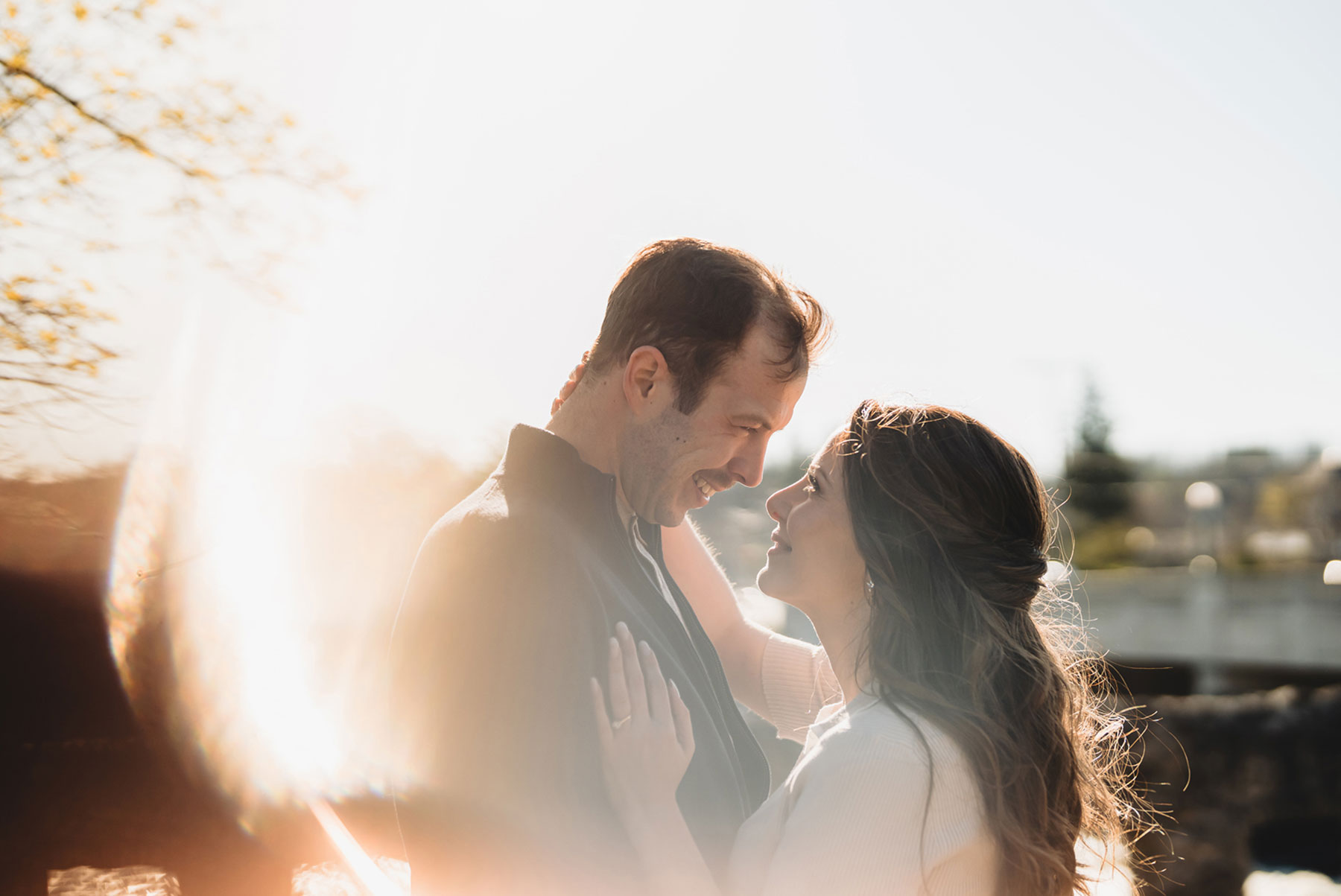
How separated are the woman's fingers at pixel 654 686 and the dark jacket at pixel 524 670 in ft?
0.28

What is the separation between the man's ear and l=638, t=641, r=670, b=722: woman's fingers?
57cm

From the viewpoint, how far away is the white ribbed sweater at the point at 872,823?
179 cm

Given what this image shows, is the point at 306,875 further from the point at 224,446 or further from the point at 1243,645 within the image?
the point at 1243,645

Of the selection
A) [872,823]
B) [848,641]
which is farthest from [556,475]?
[872,823]

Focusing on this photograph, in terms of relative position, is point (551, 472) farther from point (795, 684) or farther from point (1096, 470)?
point (1096, 470)

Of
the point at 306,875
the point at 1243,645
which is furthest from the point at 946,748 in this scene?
the point at 1243,645

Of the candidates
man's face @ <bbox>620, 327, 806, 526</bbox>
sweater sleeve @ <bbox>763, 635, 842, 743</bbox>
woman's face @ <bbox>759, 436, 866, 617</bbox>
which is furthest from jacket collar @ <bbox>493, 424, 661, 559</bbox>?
sweater sleeve @ <bbox>763, 635, 842, 743</bbox>

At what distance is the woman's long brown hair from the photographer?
2.03 meters

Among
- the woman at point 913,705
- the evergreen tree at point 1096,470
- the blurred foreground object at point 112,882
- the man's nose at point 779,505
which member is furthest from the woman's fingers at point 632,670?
the evergreen tree at point 1096,470

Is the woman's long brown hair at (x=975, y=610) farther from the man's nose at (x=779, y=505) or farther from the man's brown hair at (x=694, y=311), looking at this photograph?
the man's brown hair at (x=694, y=311)

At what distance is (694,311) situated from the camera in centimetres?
214

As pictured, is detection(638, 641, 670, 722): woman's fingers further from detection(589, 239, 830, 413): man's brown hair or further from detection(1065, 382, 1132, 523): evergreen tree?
detection(1065, 382, 1132, 523): evergreen tree

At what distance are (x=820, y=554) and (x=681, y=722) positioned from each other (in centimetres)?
62

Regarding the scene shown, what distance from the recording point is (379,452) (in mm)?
2746
